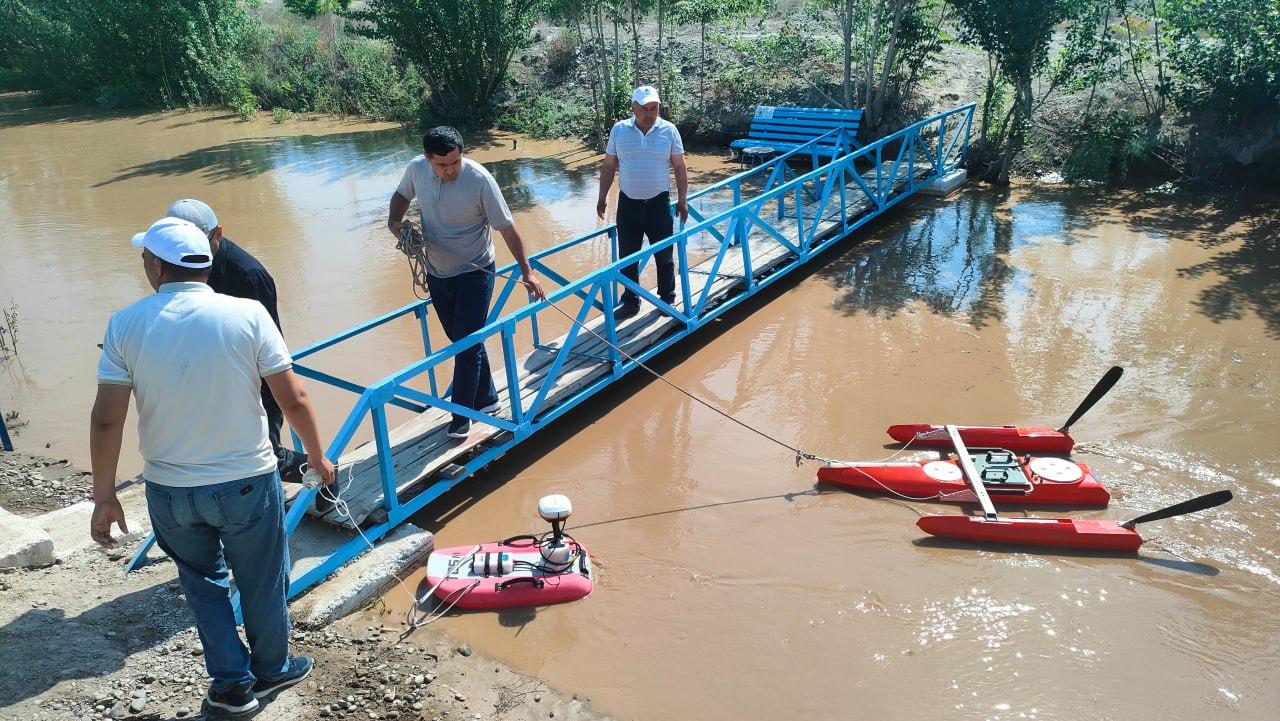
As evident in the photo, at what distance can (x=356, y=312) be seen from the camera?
860 centimetres

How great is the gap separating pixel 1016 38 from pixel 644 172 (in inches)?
274

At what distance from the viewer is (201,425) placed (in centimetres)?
301

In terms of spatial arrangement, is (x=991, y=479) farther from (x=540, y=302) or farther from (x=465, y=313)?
(x=465, y=313)

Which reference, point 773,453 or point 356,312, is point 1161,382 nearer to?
point 773,453

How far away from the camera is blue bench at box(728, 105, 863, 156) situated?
40.9 ft

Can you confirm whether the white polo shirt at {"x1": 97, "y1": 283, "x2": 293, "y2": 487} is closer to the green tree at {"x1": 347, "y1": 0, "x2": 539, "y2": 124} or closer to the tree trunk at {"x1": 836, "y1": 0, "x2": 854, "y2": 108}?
the tree trunk at {"x1": 836, "y1": 0, "x2": 854, "y2": 108}

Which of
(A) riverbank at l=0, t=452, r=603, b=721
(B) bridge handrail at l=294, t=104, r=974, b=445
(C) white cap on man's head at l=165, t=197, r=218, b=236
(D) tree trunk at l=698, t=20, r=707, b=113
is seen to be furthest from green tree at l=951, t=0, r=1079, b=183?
(A) riverbank at l=0, t=452, r=603, b=721

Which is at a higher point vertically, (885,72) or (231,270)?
(885,72)

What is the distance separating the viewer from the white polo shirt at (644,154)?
21.4 ft

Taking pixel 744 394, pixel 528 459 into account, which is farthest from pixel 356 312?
pixel 744 394

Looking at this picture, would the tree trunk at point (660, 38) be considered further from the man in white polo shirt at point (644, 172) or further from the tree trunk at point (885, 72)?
the man in white polo shirt at point (644, 172)

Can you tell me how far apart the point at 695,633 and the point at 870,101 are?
11.2 meters

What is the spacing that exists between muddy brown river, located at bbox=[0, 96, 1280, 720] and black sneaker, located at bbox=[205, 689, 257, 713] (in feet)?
3.26

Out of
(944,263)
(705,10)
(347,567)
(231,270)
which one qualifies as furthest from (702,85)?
(347,567)
